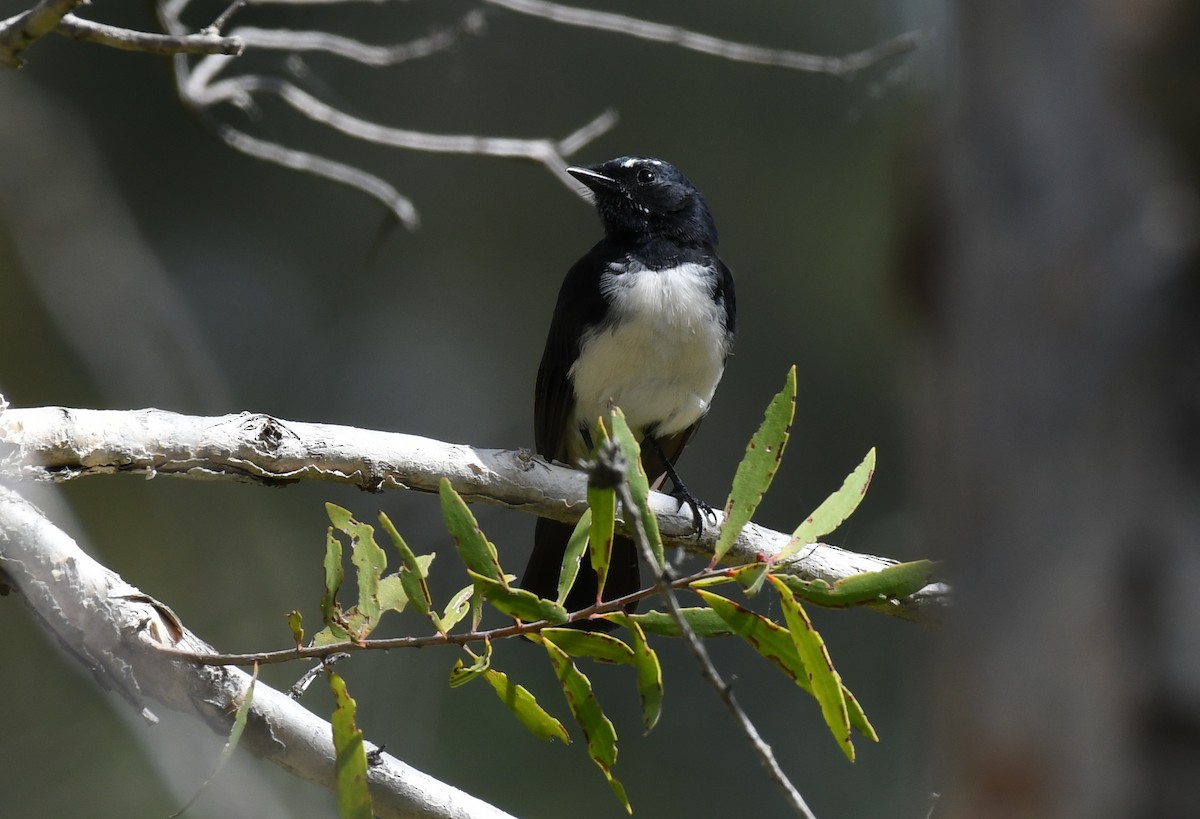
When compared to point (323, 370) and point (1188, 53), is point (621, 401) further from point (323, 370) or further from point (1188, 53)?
point (323, 370)

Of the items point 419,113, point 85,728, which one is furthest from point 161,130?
point 85,728

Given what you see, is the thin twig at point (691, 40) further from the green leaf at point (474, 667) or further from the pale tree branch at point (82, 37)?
the green leaf at point (474, 667)

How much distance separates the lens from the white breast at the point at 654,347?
392 centimetres

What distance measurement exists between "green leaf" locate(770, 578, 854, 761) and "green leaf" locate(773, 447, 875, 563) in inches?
4.2

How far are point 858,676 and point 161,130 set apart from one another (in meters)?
5.70

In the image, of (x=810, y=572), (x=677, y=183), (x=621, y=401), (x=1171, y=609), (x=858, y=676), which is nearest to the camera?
(x=1171, y=609)

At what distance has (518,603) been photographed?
1809mm

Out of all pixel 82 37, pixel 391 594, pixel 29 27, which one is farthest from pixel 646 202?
pixel 391 594

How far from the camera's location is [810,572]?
2.74 metres

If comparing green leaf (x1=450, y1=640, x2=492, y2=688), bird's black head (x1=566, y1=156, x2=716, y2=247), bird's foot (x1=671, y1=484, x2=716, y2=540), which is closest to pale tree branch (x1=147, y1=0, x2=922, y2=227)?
bird's black head (x1=566, y1=156, x2=716, y2=247)

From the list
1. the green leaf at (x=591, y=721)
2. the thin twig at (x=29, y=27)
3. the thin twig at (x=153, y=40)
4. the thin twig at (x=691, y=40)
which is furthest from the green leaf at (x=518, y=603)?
the thin twig at (x=691, y=40)

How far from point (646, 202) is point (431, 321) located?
4313 millimetres

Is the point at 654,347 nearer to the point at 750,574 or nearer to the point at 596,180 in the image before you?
the point at 596,180

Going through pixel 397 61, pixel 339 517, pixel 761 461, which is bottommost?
pixel 339 517
